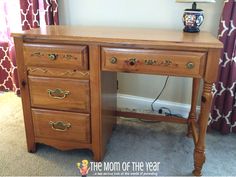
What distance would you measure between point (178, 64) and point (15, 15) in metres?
1.74

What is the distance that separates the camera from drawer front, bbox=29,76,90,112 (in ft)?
4.36

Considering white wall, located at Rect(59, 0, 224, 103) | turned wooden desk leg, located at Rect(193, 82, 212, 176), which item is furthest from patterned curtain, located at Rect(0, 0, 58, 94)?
turned wooden desk leg, located at Rect(193, 82, 212, 176)

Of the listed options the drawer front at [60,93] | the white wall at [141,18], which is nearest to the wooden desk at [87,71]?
the drawer front at [60,93]

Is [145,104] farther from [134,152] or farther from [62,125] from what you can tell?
[62,125]

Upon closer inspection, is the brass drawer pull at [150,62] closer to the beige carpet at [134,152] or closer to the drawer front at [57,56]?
the drawer front at [57,56]

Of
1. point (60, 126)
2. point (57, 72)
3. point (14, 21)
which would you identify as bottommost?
point (60, 126)

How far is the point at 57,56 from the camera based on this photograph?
1.28m

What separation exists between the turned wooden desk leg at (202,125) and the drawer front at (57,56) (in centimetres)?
64

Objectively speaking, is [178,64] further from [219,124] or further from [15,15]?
[15,15]

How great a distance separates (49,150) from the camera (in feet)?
5.14

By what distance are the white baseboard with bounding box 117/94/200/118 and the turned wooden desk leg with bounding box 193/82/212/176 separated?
70cm

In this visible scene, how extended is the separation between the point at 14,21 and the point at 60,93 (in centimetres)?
128

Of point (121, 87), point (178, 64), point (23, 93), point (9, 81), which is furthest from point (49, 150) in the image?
point (9, 81)

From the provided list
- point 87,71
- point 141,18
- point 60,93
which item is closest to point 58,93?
point 60,93
